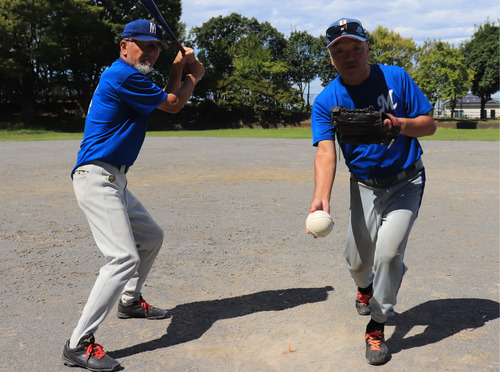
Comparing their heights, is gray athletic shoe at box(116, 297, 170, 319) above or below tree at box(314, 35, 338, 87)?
below

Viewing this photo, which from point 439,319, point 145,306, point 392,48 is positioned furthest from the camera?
point 392,48

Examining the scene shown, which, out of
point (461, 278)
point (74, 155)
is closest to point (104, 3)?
point (74, 155)

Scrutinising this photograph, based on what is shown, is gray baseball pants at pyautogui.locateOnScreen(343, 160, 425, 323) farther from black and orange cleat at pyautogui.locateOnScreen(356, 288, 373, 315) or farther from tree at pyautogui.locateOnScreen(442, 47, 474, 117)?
tree at pyautogui.locateOnScreen(442, 47, 474, 117)

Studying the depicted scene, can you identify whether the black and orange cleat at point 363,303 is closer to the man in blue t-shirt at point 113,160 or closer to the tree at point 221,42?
the man in blue t-shirt at point 113,160

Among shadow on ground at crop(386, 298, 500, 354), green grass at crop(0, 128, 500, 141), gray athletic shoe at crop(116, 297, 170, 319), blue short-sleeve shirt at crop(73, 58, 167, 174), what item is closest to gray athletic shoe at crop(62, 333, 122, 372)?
gray athletic shoe at crop(116, 297, 170, 319)

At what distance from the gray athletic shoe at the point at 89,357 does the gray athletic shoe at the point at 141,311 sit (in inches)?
30.3

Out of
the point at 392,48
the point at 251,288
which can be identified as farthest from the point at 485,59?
the point at 251,288

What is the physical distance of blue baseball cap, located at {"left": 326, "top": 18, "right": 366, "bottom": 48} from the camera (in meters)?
3.25

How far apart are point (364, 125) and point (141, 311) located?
233 centimetres

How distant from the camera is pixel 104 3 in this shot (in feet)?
151

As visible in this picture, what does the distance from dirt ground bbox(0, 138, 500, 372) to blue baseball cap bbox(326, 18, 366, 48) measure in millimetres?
2125

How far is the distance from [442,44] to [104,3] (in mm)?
33982

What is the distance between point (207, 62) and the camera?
5281 cm

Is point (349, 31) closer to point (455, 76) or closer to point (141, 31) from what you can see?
point (141, 31)
